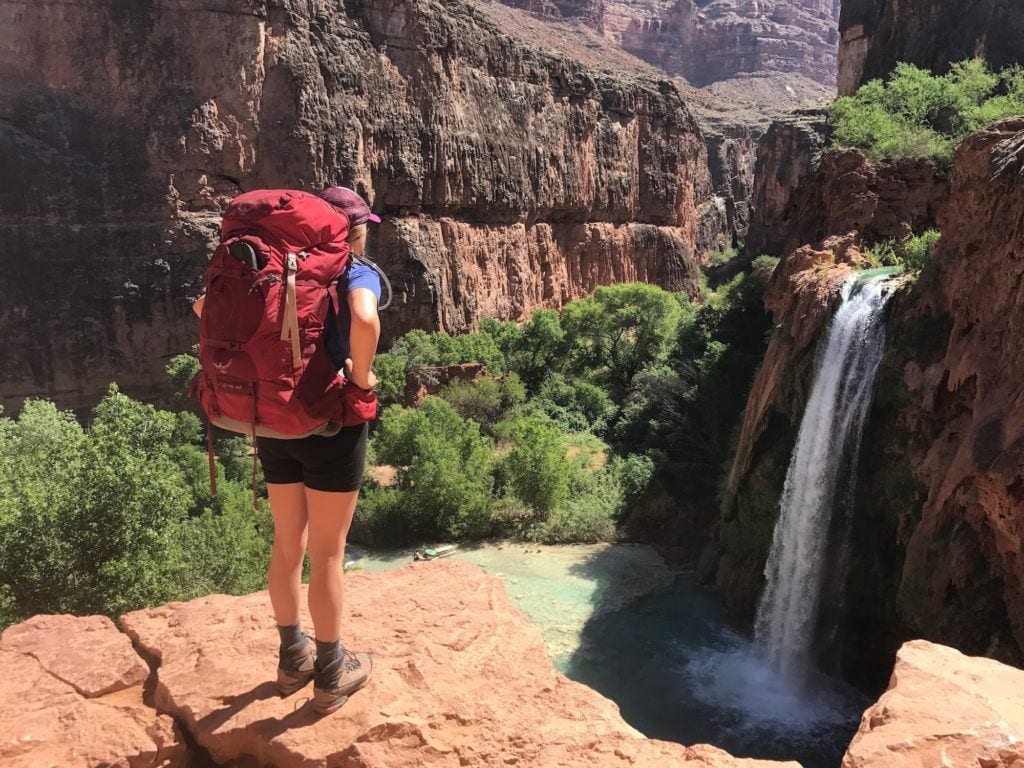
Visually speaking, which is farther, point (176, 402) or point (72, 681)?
point (176, 402)

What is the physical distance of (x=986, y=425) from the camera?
8.58 m

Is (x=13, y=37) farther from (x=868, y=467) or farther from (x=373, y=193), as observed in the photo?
(x=868, y=467)

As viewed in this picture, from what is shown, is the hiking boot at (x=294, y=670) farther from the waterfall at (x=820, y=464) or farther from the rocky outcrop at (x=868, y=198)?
the rocky outcrop at (x=868, y=198)

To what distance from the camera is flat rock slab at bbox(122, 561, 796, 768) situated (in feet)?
12.0

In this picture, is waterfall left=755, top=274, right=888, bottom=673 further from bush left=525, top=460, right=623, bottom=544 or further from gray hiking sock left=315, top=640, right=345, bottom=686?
gray hiking sock left=315, top=640, right=345, bottom=686

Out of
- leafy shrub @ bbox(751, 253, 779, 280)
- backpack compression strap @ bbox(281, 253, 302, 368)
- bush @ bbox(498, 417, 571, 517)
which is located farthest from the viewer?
leafy shrub @ bbox(751, 253, 779, 280)

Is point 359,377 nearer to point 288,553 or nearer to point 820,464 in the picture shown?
point 288,553

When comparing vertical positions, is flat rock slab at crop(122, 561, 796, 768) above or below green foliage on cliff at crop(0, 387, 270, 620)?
above

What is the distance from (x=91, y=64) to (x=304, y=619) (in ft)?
109

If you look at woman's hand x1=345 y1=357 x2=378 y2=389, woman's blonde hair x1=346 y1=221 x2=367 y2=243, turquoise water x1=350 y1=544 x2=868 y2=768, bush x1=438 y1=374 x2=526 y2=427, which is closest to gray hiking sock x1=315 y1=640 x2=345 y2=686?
woman's hand x1=345 y1=357 x2=378 y2=389

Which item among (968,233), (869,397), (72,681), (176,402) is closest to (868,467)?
(869,397)

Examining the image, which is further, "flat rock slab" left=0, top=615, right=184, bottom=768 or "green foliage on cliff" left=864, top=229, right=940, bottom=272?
"green foliage on cliff" left=864, top=229, right=940, bottom=272

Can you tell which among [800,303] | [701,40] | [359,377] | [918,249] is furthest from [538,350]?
[701,40]

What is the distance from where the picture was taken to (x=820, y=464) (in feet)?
44.9
